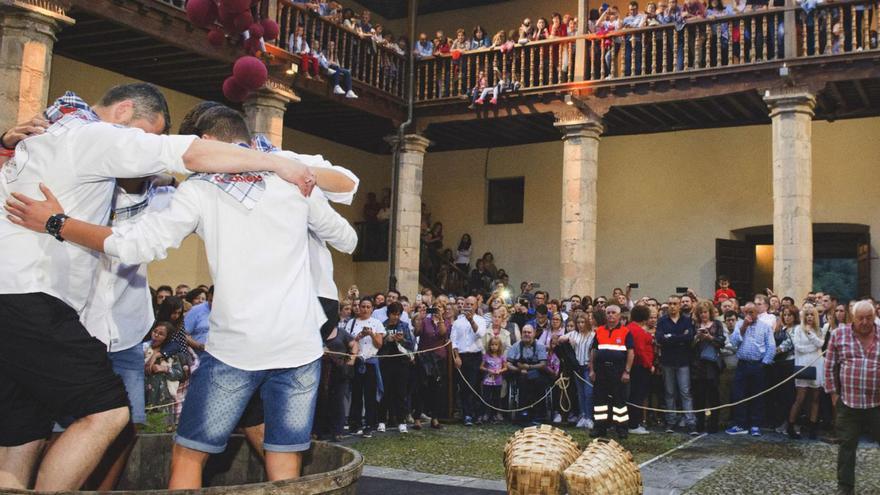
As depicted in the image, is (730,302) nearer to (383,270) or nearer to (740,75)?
(740,75)

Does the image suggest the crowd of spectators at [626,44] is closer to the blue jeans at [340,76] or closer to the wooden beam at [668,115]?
the blue jeans at [340,76]

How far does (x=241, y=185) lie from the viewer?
270cm

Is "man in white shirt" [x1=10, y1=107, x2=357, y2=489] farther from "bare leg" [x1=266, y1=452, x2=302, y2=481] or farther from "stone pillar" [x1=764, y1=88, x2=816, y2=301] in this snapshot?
"stone pillar" [x1=764, y1=88, x2=816, y2=301]

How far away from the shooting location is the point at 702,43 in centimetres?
1517

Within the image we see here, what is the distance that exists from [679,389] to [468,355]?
2.88 metres

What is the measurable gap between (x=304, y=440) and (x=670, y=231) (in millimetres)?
16862

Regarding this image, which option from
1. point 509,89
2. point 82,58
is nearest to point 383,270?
point 509,89

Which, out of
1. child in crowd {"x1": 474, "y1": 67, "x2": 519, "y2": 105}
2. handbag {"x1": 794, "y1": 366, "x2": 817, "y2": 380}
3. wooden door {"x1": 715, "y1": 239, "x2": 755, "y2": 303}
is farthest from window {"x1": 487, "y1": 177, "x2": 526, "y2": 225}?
handbag {"x1": 794, "y1": 366, "x2": 817, "y2": 380}

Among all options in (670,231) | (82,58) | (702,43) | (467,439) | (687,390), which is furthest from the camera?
(670,231)

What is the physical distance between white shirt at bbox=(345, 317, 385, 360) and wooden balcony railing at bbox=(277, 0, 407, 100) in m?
6.05

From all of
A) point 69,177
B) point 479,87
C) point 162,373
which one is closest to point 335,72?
point 479,87

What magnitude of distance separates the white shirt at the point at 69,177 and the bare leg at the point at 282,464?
81 centimetres

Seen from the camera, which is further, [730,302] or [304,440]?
[730,302]

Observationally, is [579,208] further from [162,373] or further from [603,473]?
[603,473]
